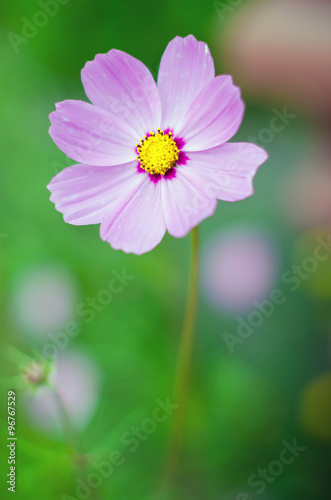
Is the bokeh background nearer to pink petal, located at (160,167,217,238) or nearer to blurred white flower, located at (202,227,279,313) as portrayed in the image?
blurred white flower, located at (202,227,279,313)

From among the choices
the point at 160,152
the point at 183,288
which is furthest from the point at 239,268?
the point at 160,152

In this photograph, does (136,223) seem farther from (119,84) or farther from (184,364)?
(184,364)

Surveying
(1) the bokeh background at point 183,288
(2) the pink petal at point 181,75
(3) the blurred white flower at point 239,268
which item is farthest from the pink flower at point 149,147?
(3) the blurred white flower at point 239,268

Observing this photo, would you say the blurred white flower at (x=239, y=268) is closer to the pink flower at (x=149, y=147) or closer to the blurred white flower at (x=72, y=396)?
the blurred white flower at (x=72, y=396)

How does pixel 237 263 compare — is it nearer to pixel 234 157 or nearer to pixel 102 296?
pixel 102 296

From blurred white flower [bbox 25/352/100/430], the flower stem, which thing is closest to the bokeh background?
blurred white flower [bbox 25/352/100/430]

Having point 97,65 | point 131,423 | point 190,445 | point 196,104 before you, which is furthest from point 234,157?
point 190,445
